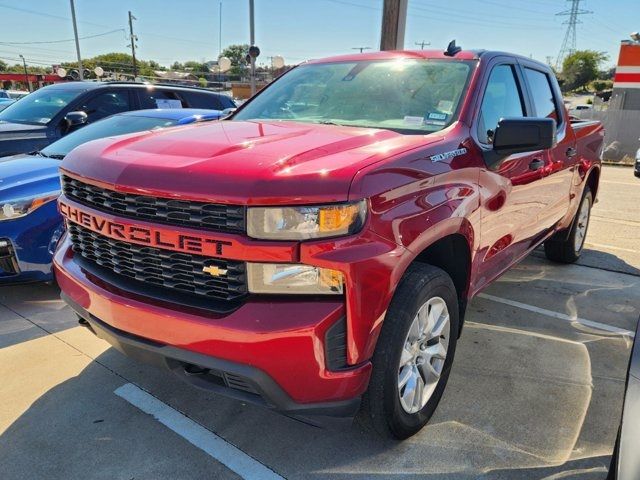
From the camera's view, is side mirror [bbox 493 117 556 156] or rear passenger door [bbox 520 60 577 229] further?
rear passenger door [bbox 520 60 577 229]

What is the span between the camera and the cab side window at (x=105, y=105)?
6.78m

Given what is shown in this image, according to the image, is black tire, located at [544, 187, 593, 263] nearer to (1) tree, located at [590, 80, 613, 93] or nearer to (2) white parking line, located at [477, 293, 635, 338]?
(2) white parking line, located at [477, 293, 635, 338]

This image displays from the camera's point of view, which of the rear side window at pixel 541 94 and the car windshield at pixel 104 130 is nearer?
the rear side window at pixel 541 94

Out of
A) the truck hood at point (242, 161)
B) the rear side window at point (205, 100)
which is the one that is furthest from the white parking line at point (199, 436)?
the rear side window at point (205, 100)

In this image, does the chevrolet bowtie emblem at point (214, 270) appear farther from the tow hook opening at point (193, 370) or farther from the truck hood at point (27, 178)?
the truck hood at point (27, 178)

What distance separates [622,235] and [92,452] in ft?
22.3

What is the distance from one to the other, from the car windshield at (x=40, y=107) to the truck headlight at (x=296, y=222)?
5691mm

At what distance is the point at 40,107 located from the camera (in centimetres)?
683

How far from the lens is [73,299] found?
8.29ft

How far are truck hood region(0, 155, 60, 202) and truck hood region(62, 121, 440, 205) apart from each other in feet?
5.12

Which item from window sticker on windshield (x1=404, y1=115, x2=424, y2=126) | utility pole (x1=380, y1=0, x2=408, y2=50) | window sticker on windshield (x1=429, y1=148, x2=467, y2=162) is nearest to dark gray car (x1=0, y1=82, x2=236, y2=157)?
utility pole (x1=380, y1=0, x2=408, y2=50)

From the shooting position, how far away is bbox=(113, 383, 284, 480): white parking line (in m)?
2.32

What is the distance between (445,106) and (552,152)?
4.59ft

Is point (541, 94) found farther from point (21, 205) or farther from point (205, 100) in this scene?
point (205, 100)
